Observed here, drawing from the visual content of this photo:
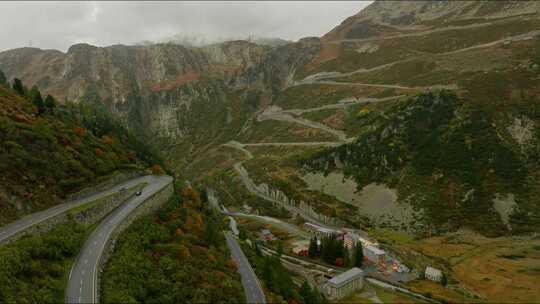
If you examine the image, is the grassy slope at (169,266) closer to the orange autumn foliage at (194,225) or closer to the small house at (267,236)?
the orange autumn foliage at (194,225)

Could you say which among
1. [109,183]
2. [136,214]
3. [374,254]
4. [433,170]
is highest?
[109,183]

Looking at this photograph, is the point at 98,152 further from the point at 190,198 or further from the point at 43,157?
the point at 190,198

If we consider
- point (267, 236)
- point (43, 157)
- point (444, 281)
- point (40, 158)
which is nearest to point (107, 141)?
point (43, 157)

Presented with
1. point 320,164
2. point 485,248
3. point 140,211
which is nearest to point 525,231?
point 485,248

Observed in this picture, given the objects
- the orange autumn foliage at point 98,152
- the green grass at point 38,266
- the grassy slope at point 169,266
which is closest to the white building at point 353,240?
the grassy slope at point 169,266

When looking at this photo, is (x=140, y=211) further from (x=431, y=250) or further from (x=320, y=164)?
(x=320, y=164)

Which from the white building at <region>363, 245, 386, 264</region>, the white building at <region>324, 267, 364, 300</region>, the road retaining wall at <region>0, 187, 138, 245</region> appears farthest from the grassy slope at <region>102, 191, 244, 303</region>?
the white building at <region>363, 245, 386, 264</region>
